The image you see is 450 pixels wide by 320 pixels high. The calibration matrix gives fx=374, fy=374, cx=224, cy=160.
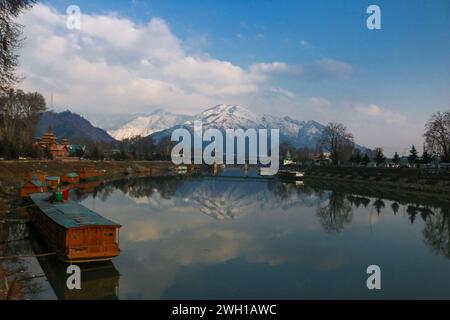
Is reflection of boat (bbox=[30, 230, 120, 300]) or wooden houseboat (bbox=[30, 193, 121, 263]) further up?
wooden houseboat (bbox=[30, 193, 121, 263])

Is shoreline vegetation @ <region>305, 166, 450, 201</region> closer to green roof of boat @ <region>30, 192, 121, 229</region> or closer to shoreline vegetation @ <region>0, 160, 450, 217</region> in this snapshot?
shoreline vegetation @ <region>0, 160, 450, 217</region>

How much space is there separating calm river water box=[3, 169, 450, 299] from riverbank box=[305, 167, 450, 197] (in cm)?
1795

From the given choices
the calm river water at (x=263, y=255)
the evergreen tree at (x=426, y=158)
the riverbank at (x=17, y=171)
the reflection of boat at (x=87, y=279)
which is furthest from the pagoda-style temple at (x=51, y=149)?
the evergreen tree at (x=426, y=158)

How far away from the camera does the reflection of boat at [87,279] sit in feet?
57.4

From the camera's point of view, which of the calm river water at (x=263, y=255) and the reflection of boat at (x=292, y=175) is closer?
the calm river water at (x=263, y=255)

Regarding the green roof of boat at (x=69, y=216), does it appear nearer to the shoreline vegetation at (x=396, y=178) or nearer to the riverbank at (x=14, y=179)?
the riverbank at (x=14, y=179)

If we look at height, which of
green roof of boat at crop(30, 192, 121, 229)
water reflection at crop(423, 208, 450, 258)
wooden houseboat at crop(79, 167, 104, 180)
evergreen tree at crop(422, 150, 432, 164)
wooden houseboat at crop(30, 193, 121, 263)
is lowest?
water reflection at crop(423, 208, 450, 258)

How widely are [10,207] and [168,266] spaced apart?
25.6 m

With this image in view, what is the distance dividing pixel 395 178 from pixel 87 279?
242ft

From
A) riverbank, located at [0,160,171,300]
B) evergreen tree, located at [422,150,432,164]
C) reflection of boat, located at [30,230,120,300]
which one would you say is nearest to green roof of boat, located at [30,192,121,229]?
reflection of boat, located at [30,230,120,300]

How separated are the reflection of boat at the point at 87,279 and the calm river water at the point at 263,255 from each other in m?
0.05

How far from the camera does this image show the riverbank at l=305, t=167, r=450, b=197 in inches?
2534
